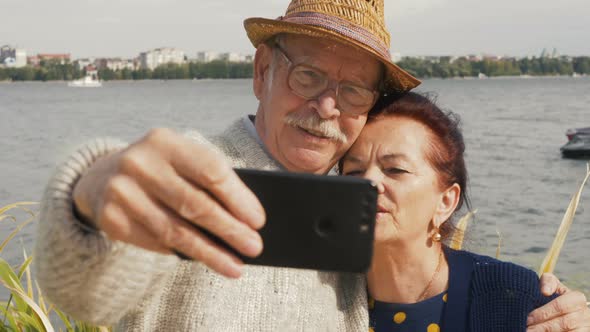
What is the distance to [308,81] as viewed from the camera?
93.4 inches

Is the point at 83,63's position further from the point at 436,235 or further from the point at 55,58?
the point at 436,235

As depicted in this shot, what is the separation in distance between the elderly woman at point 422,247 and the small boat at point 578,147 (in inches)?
733

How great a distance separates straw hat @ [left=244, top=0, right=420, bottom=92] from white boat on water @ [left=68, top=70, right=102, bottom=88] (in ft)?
333

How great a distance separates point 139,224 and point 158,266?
0.59 meters

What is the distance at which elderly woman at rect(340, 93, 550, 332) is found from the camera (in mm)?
2340

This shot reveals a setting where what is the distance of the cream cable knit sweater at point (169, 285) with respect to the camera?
1.29 metres

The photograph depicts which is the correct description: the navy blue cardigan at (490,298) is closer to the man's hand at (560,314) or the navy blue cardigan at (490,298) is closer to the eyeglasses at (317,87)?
the man's hand at (560,314)

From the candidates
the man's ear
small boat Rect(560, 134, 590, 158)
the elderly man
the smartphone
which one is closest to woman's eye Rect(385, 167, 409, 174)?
the elderly man

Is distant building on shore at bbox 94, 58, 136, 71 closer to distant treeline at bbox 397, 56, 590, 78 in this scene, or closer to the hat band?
distant treeline at bbox 397, 56, 590, 78

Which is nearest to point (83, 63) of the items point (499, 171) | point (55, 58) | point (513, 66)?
point (55, 58)

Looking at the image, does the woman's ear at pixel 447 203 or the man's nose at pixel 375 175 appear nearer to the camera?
the man's nose at pixel 375 175

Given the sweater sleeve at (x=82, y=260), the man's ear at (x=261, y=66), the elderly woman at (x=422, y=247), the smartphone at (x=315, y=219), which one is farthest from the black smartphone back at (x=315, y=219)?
the man's ear at (x=261, y=66)

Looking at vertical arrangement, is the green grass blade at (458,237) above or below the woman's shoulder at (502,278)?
below

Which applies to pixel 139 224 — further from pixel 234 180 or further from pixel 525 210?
pixel 525 210
